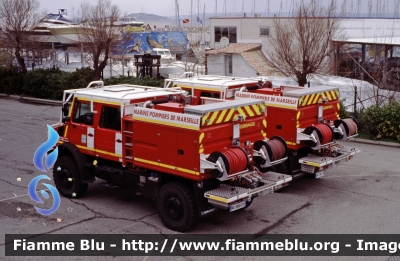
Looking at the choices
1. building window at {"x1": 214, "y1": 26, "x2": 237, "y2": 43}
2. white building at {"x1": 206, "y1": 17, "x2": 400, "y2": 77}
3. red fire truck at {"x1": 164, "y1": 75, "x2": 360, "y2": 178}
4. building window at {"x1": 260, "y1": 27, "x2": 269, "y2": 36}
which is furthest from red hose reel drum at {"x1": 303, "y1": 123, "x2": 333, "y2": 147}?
building window at {"x1": 214, "y1": 26, "x2": 237, "y2": 43}

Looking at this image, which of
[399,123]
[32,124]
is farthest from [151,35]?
[399,123]

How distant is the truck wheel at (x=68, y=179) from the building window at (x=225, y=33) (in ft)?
108

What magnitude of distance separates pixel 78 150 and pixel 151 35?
209 feet

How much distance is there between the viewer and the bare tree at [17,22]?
3075cm

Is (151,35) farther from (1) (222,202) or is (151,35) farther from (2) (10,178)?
(1) (222,202)

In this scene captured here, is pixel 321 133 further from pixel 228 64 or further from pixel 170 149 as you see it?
pixel 228 64

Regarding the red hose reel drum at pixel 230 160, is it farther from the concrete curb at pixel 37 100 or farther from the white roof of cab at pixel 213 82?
the concrete curb at pixel 37 100

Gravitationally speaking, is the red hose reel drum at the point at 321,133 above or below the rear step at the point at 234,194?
above

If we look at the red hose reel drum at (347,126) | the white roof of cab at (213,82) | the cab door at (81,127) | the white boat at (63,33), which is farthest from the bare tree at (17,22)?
the white boat at (63,33)

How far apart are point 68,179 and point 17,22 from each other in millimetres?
21769

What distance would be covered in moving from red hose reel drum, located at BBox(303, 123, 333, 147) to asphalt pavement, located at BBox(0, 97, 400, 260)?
1304 millimetres

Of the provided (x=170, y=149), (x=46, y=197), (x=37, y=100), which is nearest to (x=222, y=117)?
(x=170, y=149)

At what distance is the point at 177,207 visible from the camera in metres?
9.91

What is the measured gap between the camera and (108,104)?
436 inches
